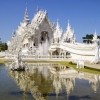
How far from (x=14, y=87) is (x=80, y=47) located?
30.5 meters

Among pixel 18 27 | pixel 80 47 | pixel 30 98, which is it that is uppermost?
pixel 18 27

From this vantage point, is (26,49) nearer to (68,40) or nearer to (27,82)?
(68,40)

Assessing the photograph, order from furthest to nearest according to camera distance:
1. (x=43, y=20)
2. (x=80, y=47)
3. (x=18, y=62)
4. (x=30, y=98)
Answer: (x=43, y=20), (x=80, y=47), (x=18, y=62), (x=30, y=98)

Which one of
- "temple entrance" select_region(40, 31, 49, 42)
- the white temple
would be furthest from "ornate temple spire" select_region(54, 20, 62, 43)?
"temple entrance" select_region(40, 31, 49, 42)

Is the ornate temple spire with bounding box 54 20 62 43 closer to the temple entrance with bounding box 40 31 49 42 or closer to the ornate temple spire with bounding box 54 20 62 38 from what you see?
the ornate temple spire with bounding box 54 20 62 38

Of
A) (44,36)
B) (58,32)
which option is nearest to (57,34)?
(58,32)

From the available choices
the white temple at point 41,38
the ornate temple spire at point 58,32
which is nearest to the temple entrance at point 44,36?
the white temple at point 41,38

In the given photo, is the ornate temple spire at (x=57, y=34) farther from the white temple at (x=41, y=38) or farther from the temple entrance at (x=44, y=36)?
the temple entrance at (x=44, y=36)

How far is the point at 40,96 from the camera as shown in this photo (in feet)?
46.7

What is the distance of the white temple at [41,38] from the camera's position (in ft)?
184

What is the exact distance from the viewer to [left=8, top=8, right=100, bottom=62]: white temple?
184ft

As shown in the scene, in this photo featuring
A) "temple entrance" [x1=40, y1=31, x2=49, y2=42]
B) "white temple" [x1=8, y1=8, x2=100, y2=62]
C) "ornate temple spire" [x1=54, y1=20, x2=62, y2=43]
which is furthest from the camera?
"temple entrance" [x1=40, y1=31, x2=49, y2=42]

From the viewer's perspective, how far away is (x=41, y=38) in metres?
64.1

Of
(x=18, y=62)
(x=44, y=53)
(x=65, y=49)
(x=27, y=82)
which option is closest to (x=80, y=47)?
(x=65, y=49)
